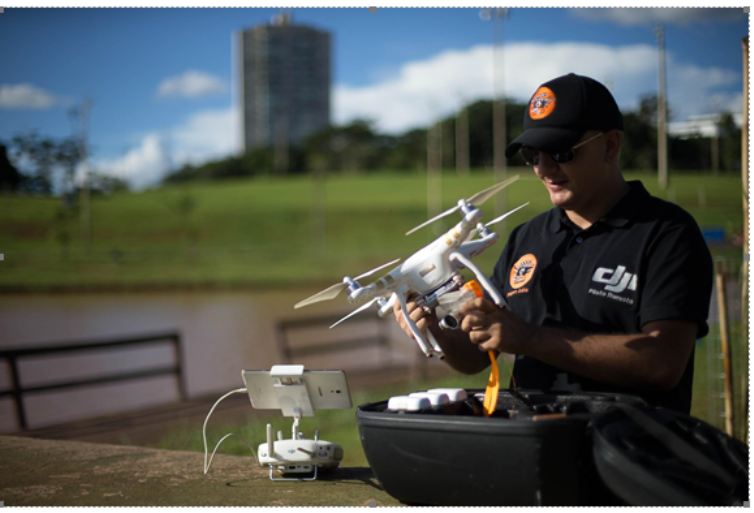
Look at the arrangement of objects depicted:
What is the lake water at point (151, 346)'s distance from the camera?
11.9m

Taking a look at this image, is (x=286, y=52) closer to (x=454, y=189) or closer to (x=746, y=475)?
(x=454, y=189)

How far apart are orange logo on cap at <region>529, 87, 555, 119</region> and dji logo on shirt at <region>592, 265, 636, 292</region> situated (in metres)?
0.50

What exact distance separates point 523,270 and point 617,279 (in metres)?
0.38

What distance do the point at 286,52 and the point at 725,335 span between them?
261ft

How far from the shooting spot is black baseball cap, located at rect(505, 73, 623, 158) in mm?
2129

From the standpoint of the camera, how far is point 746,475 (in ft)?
5.37

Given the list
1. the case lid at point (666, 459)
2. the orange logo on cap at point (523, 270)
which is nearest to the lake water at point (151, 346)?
the orange logo on cap at point (523, 270)

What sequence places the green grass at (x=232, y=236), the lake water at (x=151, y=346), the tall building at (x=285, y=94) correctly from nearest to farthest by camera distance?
the lake water at (x=151, y=346) → the green grass at (x=232, y=236) → the tall building at (x=285, y=94)

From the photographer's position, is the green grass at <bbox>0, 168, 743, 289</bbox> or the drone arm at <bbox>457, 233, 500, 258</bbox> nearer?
the drone arm at <bbox>457, 233, 500, 258</bbox>

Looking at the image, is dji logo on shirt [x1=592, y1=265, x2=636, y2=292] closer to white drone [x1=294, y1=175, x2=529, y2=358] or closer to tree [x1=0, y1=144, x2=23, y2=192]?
white drone [x1=294, y1=175, x2=529, y2=358]

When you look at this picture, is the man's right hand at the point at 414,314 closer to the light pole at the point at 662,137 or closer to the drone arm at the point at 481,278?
the drone arm at the point at 481,278

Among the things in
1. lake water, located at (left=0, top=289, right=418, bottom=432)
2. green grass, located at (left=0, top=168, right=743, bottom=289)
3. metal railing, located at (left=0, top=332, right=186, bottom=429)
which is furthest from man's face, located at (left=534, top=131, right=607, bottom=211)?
green grass, located at (left=0, top=168, right=743, bottom=289)

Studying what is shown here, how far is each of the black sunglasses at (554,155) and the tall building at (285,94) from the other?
73.5 meters

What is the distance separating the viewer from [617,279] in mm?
2070
